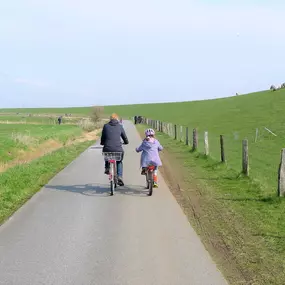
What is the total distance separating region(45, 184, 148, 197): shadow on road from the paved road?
149mm

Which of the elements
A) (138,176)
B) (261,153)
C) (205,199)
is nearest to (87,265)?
(205,199)

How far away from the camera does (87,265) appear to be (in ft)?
20.7

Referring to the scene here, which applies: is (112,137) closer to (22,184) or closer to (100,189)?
(100,189)

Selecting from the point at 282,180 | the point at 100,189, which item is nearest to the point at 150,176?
the point at 100,189

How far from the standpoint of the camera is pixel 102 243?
7398mm

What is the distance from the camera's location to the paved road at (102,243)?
5.90 metres

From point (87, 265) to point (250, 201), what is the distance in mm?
5652

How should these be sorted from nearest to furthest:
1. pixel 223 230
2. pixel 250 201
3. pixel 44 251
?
→ pixel 44 251, pixel 223 230, pixel 250 201

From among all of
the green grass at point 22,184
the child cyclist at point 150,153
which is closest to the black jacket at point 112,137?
the child cyclist at point 150,153

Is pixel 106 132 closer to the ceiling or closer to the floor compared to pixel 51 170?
closer to the ceiling

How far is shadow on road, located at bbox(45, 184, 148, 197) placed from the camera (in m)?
12.2

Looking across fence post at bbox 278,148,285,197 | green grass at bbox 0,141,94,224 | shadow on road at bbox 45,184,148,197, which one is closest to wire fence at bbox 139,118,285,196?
fence post at bbox 278,148,285,197

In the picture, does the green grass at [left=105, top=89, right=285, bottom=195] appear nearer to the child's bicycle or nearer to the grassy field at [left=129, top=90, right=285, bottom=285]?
the grassy field at [left=129, top=90, right=285, bottom=285]

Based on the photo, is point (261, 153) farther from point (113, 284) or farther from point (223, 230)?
point (113, 284)
